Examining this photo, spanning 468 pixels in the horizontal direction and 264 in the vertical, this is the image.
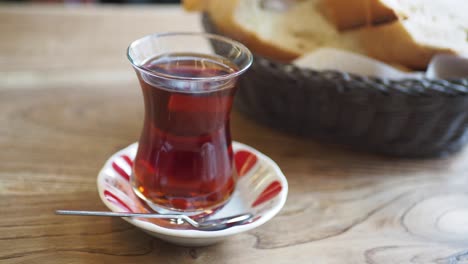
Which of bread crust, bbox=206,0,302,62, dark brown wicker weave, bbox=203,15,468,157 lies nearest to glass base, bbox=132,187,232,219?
dark brown wicker weave, bbox=203,15,468,157

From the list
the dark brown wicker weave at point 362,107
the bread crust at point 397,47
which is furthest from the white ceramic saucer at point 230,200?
the bread crust at point 397,47

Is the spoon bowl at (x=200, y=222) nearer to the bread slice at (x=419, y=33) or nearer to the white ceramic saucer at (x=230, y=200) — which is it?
the white ceramic saucer at (x=230, y=200)

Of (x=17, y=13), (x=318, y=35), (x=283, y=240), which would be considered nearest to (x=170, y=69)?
(x=283, y=240)

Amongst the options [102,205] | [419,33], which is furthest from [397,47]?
[102,205]

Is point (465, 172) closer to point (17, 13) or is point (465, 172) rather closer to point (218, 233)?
point (218, 233)

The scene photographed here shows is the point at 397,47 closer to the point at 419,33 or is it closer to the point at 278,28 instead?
the point at 419,33
